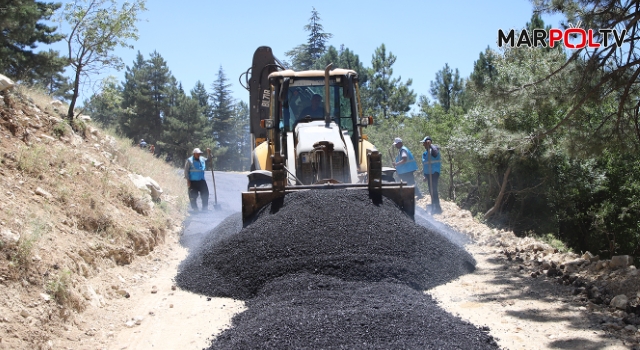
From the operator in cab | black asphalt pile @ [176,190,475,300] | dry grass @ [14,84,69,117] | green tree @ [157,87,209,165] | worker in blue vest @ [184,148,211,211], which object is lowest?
black asphalt pile @ [176,190,475,300]

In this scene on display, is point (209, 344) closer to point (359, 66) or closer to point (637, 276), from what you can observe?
point (637, 276)

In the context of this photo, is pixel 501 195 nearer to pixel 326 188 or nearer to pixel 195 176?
pixel 195 176

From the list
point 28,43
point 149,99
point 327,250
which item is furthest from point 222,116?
point 327,250

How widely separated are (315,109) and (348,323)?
5128mm

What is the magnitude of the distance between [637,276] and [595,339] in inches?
78.0

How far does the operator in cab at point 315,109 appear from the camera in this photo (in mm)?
8938

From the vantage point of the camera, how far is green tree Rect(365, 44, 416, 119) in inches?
1564

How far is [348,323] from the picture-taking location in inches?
172

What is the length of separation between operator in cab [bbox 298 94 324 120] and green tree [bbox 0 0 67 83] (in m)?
9.71

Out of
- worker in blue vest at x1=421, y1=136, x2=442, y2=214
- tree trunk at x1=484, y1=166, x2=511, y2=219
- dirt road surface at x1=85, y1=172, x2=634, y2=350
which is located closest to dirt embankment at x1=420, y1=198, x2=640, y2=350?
dirt road surface at x1=85, y1=172, x2=634, y2=350

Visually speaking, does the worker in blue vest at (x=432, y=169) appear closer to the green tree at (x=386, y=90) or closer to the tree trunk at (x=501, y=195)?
the tree trunk at (x=501, y=195)

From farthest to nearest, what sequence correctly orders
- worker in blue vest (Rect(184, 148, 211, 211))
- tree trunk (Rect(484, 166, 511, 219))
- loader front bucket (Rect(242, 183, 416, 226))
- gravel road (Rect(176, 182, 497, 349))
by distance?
1. tree trunk (Rect(484, 166, 511, 219))
2. worker in blue vest (Rect(184, 148, 211, 211))
3. loader front bucket (Rect(242, 183, 416, 226))
4. gravel road (Rect(176, 182, 497, 349))

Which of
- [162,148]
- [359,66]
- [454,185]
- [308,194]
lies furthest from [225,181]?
[162,148]

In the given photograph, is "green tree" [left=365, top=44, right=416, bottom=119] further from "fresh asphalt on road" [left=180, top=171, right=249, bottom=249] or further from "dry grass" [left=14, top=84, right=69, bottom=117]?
"dry grass" [left=14, top=84, right=69, bottom=117]
